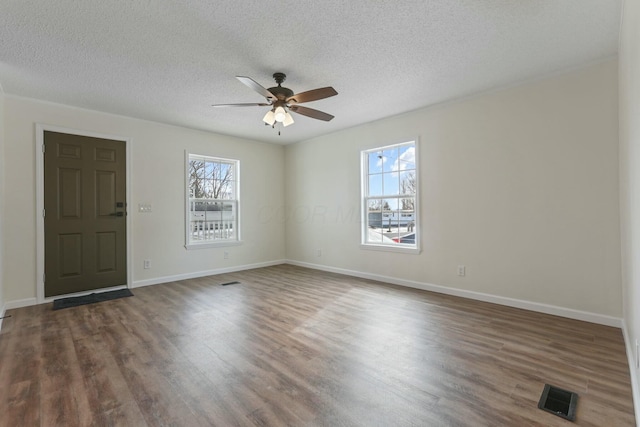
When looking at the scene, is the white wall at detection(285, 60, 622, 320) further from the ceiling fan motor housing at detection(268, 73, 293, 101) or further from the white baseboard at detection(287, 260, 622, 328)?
the ceiling fan motor housing at detection(268, 73, 293, 101)

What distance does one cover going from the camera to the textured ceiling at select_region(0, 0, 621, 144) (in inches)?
85.1

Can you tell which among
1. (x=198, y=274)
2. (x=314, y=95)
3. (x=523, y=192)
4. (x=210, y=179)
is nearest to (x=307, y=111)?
(x=314, y=95)

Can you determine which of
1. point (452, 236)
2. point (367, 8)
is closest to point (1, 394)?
point (367, 8)

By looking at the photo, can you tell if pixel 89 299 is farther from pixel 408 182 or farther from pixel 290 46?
pixel 408 182

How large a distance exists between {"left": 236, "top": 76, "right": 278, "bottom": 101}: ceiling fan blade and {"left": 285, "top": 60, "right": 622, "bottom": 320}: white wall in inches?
90.7

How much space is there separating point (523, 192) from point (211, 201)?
15.7 ft

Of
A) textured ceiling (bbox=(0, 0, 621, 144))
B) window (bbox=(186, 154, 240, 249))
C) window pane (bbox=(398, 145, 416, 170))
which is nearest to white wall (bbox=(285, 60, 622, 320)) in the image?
window pane (bbox=(398, 145, 416, 170))

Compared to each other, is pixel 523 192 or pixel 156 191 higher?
pixel 156 191

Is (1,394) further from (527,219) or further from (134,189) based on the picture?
(527,219)

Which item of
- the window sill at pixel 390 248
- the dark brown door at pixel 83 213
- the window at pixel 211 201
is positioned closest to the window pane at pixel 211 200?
the window at pixel 211 201

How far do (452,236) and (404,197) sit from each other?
3.07 feet

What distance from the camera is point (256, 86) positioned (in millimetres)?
2682

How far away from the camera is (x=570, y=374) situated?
205cm

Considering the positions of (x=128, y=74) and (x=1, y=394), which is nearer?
(x=1, y=394)
